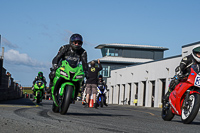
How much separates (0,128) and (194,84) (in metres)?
4.24

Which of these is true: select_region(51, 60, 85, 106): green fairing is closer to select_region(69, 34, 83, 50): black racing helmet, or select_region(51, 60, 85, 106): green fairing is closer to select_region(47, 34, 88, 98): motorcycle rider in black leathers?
select_region(47, 34, 88, 98): motorcycle rider in black leathers

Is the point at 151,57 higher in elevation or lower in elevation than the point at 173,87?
higher

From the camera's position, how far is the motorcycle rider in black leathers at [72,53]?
964 cm

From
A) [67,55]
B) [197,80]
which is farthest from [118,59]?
[197,80]

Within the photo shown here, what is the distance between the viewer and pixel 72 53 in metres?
9.77

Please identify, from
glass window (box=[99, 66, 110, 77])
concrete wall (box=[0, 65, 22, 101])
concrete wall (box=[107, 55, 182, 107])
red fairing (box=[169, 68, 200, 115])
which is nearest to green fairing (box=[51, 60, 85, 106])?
red fairing (box=[169, 68, 200, 115])

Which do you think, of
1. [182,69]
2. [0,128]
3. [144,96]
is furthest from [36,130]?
[144,96]

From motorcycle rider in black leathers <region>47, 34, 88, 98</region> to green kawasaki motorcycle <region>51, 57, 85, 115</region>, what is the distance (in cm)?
25

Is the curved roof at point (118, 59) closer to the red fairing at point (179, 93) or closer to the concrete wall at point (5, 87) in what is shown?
the concrete wall at point (5, 87)

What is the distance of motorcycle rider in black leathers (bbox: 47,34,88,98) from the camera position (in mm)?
9641

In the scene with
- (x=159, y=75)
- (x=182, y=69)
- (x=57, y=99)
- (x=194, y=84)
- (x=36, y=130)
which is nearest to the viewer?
(x=36, y=130)

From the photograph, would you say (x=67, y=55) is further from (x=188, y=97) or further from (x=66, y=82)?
(x=188, y=97)

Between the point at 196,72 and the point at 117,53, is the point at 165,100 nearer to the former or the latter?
the point at 196,72

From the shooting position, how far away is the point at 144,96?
1870 inches
